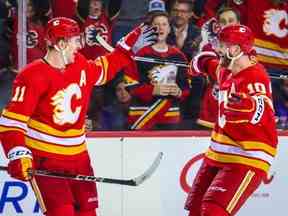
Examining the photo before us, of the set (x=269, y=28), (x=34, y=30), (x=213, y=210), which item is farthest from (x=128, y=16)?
(x=213, y=210)

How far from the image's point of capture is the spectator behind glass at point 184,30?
7297 millimetres

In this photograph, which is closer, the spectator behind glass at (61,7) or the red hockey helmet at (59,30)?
the red hockey helmet at (59,30)

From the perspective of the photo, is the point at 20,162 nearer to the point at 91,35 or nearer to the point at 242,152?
the point at 242,152

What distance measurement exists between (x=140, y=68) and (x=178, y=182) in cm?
98

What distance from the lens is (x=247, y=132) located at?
5488 mm

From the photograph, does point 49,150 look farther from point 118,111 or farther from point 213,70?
point 118,111

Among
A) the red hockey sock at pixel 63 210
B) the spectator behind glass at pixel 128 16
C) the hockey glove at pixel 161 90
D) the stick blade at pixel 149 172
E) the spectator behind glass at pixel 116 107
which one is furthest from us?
the spectator behind glass at pixel 128 16

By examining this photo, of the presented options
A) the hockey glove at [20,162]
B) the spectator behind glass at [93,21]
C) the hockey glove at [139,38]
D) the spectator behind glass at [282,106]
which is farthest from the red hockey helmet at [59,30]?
the spectator behind glass at [282,106]

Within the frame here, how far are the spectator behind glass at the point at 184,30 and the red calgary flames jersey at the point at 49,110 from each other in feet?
5.64

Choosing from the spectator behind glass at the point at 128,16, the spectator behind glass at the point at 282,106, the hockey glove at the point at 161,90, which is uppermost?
the spectator behind glass at the point at 128,16

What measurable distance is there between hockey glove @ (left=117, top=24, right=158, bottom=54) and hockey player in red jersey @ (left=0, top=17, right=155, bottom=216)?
36cm

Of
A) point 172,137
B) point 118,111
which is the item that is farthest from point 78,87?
point 118,111

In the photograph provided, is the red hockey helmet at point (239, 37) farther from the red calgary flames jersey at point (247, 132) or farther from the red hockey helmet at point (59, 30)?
the red hockey helmet at point (59, 30)

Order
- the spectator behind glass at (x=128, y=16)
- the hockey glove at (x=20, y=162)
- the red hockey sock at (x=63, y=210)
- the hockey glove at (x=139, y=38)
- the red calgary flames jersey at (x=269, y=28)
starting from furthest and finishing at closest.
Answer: the red calgary flames jersey at (x=269, y=28) < the spectator behind glass at (x=128, y=16) < the hockey glove at (x=139, y=38) < the red hockey sock at (x=63, y=210) < the hockey glove at (x=20, y=162)
